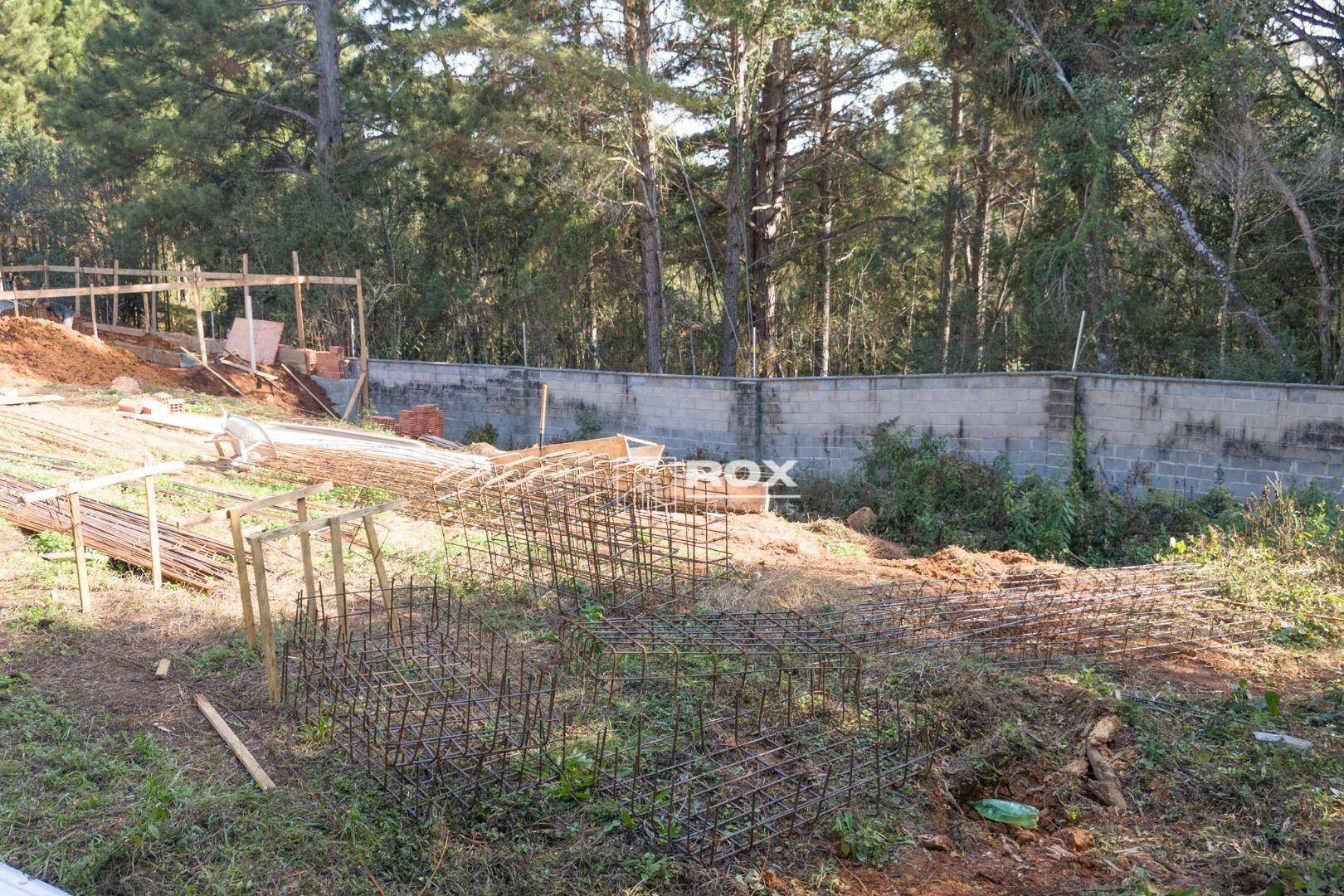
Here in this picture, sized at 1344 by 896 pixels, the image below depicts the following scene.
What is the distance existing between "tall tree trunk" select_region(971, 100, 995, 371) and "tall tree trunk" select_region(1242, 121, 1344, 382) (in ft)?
13.8

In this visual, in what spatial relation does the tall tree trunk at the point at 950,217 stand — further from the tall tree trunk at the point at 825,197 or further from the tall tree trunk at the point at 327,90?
the tall tree trunk at the point at 327,90

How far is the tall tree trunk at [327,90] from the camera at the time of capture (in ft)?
67.2

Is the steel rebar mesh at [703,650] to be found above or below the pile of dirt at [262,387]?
below

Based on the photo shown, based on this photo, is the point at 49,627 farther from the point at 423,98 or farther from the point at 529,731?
the point at 423,98

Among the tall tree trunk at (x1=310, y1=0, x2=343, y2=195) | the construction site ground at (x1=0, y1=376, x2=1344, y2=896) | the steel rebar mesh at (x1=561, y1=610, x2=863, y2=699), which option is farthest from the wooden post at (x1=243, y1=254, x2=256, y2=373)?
the steel rebar mesh at (x1=561, y1=610, x2=863, y2=699)

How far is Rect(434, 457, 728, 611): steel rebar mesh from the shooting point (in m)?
7.05

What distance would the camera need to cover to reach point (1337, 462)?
10.1m

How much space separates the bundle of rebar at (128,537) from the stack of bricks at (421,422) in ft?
22.4

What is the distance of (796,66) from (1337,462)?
10.3 meters

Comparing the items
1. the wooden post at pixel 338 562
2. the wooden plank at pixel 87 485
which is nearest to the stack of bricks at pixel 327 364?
the wooden plank at pixel 87 485

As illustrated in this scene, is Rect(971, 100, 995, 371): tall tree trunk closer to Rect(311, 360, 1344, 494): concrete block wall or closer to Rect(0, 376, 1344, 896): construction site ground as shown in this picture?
Rect(311, 360, 1344, 494): concrete block wall

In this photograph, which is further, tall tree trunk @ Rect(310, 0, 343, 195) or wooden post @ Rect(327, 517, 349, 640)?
tall tree trunk @ Rect(310, 0, 343, 195)

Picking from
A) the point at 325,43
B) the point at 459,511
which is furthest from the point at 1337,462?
the point at 325,43

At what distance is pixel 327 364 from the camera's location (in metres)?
17.8
